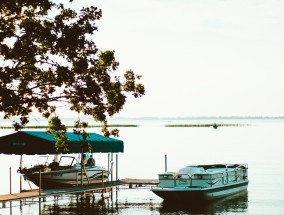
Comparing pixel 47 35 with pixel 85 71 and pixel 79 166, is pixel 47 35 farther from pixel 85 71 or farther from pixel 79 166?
pixel 79 166

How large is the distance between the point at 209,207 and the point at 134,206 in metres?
5.06

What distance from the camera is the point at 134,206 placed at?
39719mm

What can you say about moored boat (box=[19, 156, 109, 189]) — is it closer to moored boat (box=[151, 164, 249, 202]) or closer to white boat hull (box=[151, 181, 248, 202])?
white boat hull (box=[151, 181, 248, 202])

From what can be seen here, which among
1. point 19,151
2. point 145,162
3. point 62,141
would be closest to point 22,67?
point 62,141

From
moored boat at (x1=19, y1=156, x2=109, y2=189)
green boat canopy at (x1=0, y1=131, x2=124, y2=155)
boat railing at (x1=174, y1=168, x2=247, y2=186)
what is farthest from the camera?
boat railing at (x1=174, y1=168, x2=247, y2=186)

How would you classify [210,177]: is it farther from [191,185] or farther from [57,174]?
[57,174]

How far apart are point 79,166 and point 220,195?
1040cm

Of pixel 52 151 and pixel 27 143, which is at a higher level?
pixel 27 143

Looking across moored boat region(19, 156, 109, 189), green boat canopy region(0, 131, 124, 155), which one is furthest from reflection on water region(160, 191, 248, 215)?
green boat canopy region(0, 131, 124, 155)

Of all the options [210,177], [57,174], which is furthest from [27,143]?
[210,177]

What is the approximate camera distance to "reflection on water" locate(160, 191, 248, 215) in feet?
123

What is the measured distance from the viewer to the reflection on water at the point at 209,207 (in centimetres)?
3734

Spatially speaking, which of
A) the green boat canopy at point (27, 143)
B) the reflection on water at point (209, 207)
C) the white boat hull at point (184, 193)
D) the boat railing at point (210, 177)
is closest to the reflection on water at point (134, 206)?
the reflection on water at point (209, 207)

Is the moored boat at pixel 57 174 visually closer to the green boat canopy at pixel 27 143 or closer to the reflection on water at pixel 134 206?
the reflection on water at pixel 134 206
